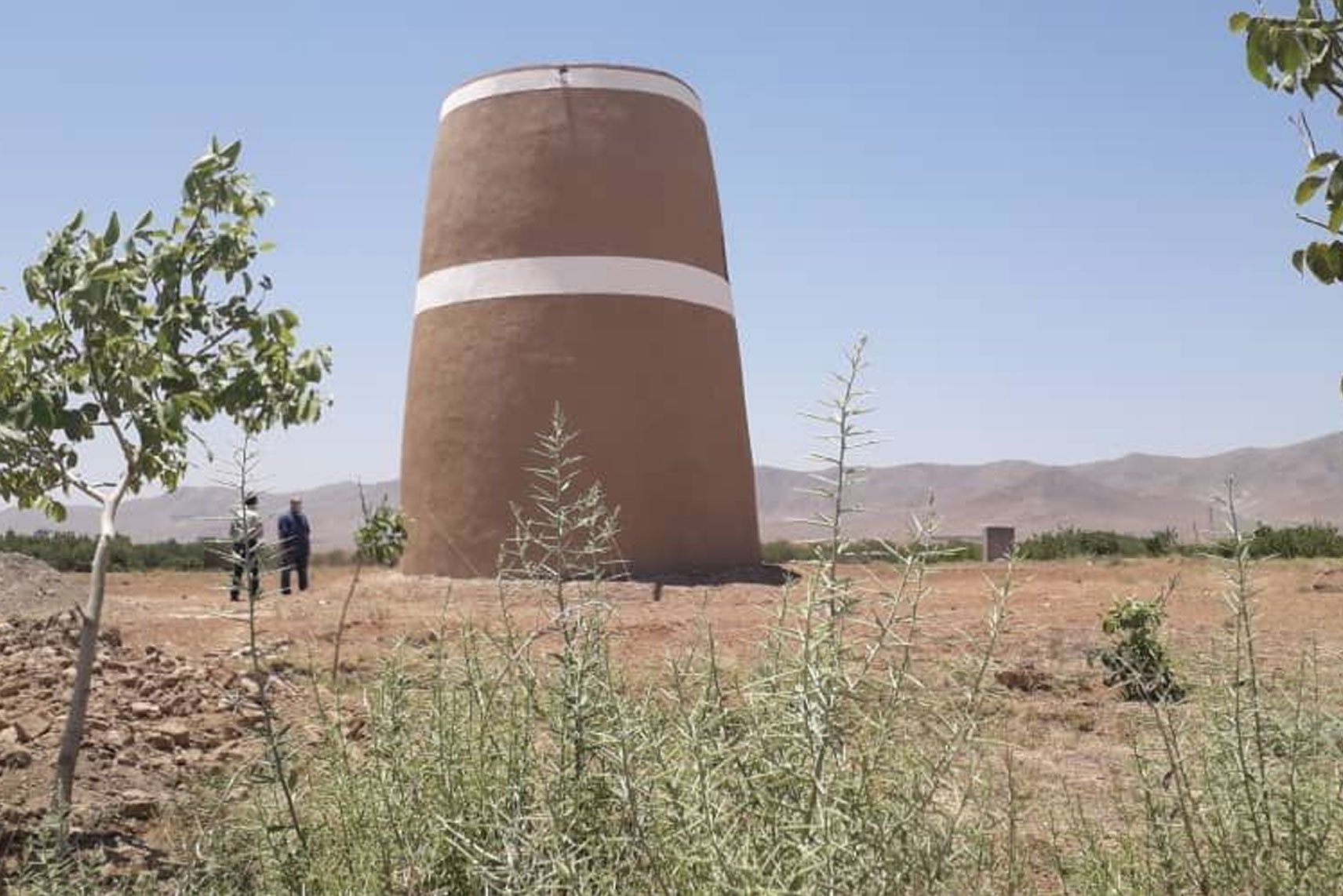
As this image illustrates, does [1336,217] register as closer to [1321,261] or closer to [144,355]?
[1321,261]

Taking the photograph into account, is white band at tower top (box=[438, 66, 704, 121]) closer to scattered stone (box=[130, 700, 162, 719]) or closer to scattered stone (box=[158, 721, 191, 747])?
scattered stone (box=[130, 700, 162, 719])

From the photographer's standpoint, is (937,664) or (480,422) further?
(480,422)

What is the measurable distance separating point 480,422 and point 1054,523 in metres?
102

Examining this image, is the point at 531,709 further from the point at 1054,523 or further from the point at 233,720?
the point at 1054,523

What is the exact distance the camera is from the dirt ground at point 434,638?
6297mm

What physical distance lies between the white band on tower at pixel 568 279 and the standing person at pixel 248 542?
45.8 ft

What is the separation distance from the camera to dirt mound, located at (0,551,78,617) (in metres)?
17.8

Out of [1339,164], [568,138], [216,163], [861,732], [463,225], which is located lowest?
[861,732]

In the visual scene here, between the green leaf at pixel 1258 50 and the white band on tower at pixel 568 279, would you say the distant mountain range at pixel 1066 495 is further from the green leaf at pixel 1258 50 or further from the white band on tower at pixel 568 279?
the green leaf at pixel 1258 50

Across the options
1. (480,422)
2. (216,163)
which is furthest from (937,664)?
(480,422)

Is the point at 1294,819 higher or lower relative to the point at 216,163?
lower

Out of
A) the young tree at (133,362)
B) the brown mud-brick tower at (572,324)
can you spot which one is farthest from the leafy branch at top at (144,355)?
the brown mud-brick tower at (572,324)

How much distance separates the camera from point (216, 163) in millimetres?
6238

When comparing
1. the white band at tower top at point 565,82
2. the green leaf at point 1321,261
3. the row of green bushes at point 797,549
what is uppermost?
the white band at tower top at point 565,82
